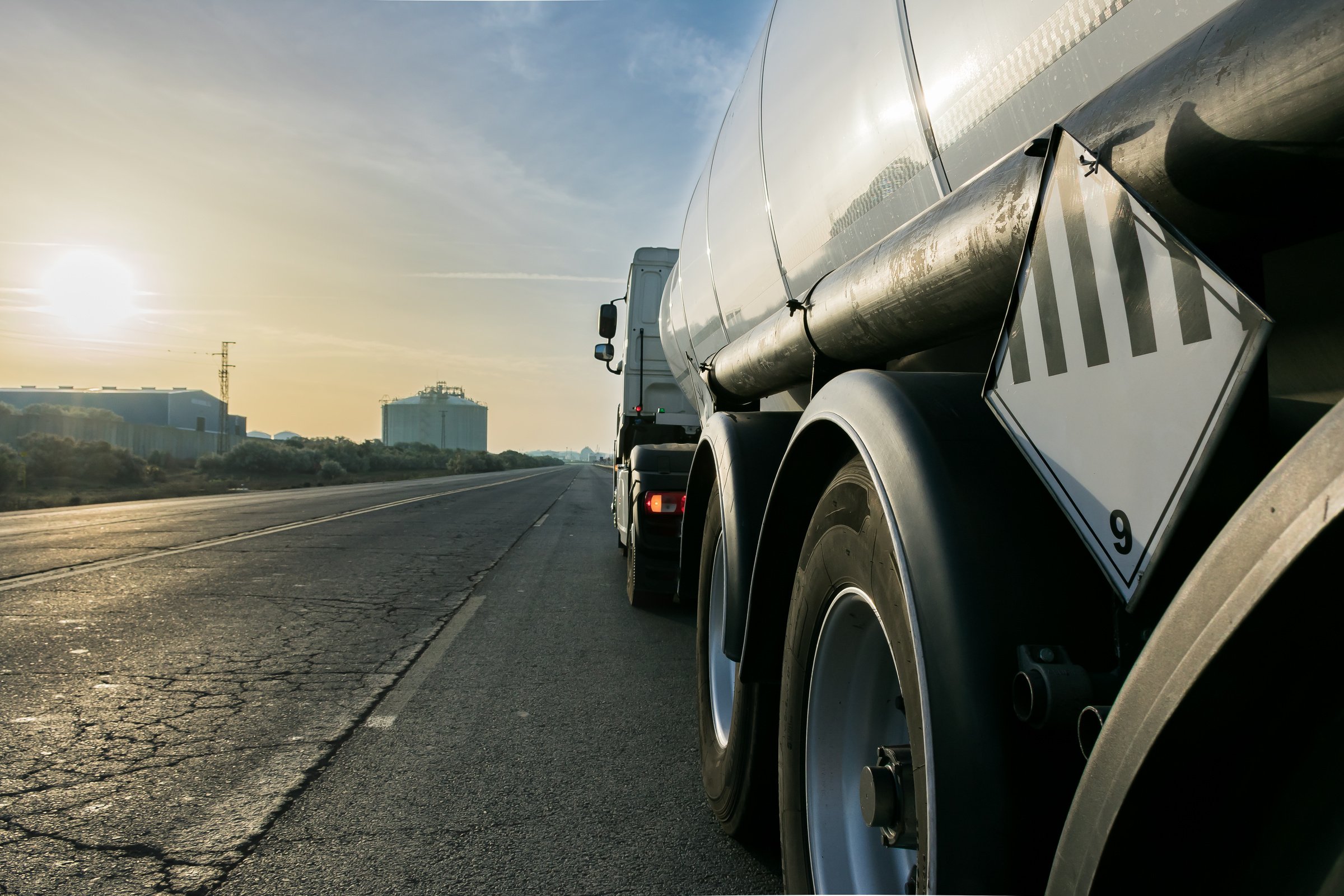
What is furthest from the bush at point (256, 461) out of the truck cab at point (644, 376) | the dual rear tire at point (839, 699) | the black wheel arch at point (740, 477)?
the dual rear tire at point (839, 699)

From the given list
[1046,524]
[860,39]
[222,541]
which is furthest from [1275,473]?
[222,541]

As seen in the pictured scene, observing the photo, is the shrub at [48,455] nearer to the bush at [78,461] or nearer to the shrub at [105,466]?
the bush at [78,461]

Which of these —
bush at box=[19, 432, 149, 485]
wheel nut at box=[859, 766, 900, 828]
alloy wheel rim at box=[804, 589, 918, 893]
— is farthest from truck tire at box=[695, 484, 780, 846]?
bush at box=[19, 432, 149, 485]

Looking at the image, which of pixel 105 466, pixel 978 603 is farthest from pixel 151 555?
pixel 105 466

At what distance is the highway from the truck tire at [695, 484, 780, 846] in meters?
0.17

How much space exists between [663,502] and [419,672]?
2602 millimetres

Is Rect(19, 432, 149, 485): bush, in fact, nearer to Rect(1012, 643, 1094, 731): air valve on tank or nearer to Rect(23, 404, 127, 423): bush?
Rect(23, 404, 127, 423): bush

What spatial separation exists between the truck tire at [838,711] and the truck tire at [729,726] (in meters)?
0.49

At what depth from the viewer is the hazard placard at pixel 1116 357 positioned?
1181 mm

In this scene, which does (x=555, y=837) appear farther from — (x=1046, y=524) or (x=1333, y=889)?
(x=1333, y=889)

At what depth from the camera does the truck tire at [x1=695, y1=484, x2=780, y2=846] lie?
113 inches

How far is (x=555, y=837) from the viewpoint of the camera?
10.6ft

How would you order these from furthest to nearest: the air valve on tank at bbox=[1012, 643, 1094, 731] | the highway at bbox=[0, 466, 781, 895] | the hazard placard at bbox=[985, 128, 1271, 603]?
the highway at bbox=[0, 466, 781, 895] → the air valve on tank at bbox=[1012, 643, 1094, 731] → the hazard placard at bbox=[985, 128, 1271, 603]

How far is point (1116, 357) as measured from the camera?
1.37m
